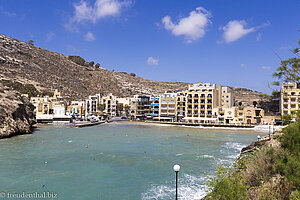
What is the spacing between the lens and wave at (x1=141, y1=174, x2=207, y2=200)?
18.7 metres

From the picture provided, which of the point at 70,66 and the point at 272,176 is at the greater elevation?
→ the point at 70,66

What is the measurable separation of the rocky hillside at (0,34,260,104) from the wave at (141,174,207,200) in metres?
131

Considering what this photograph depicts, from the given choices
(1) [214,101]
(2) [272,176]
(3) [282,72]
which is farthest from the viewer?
(1) [214,101]

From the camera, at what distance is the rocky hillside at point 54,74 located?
143m


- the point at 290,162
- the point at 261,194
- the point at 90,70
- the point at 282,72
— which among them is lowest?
the point at 261,194

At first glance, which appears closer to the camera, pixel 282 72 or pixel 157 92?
pixel 282 72

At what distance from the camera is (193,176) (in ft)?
78.1

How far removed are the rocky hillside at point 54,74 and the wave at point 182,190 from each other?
430 ft

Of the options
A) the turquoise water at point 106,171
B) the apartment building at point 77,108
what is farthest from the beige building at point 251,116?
the apartment building at point 77,108

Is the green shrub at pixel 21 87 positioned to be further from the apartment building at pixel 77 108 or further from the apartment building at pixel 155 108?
the apartment building at pixel 155 108

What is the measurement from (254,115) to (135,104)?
180 ft

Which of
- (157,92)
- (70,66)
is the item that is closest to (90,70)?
(70,66)

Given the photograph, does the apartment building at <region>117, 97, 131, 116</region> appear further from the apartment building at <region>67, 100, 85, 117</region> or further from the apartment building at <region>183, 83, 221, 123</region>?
the apartment building at <region>183, 83, 221, 123</region>

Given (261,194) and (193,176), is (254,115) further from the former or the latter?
(261,194)
